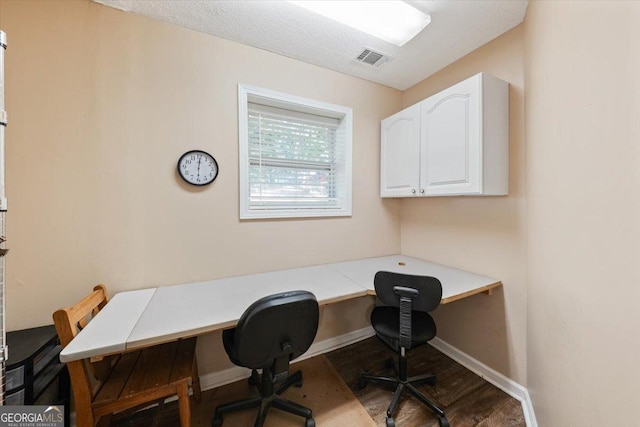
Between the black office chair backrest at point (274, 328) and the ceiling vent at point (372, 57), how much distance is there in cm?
191

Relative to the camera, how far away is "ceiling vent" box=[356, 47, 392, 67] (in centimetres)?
184

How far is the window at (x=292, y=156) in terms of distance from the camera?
186cm

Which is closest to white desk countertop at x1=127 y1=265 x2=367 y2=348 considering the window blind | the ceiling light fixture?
the window blind

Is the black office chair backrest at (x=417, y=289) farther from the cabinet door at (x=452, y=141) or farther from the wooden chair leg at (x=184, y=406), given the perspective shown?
the wooden chair leg at (x=184, y=406)

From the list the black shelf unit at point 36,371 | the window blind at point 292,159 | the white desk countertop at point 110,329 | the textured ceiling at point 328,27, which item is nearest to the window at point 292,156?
the window blind at point 292,159

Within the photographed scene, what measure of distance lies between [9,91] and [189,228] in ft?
3.81

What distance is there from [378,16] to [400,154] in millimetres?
1049

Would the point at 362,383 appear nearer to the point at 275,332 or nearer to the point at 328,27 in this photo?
the point at 275,332

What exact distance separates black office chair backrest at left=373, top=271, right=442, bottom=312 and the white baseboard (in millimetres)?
961

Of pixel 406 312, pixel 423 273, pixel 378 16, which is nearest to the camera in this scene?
pixel 406 312

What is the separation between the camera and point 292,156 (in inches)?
82.3

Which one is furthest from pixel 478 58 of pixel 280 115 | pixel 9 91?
pixel 9 91

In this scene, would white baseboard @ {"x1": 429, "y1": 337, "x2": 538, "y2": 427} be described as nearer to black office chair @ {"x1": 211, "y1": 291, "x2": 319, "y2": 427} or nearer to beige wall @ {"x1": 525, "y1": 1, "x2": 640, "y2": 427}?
beige wall @ {"x1": 525, "y1": 1, "x2": 640, "y2": 427}

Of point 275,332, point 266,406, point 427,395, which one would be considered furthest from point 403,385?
point 275,332
